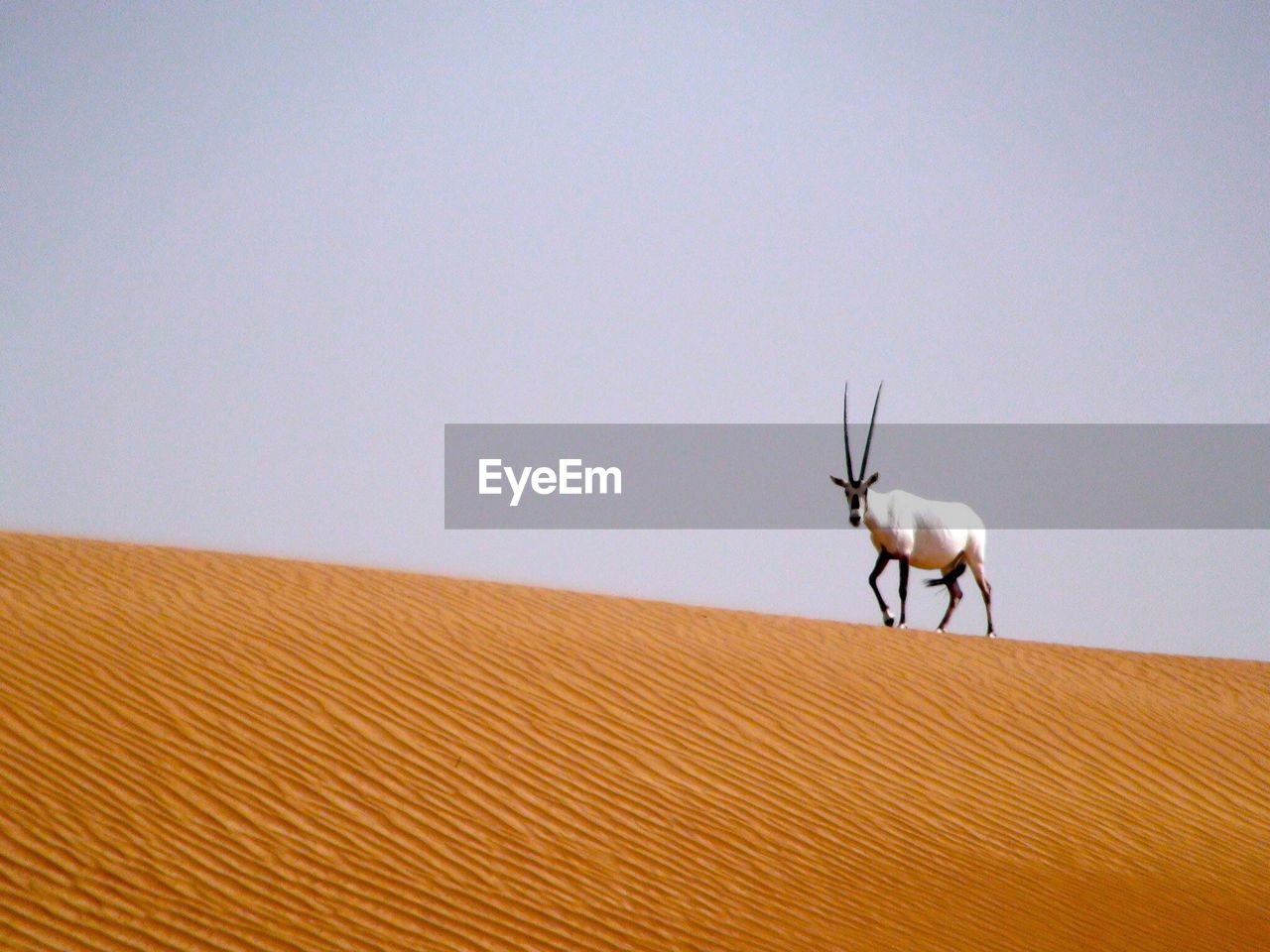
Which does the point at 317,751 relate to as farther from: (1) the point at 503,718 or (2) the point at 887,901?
Result: (2) the point at 887,901

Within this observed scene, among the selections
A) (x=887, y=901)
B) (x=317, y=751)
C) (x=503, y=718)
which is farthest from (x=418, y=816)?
(x=887, y=901)

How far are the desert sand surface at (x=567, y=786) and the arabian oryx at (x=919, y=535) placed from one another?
8.62 feet

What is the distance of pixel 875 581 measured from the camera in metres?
16.4

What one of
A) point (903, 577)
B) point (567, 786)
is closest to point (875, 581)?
point (903, 577)

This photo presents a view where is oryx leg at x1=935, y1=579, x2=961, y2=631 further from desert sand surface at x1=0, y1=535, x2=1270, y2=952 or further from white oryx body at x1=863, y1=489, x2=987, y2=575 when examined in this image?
desert sand surface at x1=0, y1=535, x2=1270, y2=952

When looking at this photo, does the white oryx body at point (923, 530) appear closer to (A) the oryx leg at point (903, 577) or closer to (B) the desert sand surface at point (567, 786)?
(A) the oryx leg at point (903, 577)

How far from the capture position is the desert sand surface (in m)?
6.42

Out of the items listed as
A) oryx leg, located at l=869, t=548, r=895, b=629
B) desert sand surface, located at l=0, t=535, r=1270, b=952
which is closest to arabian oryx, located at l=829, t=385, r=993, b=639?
oryx leg, located at l=869, t=548, r=895, b=629

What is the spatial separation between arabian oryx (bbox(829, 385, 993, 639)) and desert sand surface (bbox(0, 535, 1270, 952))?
2.63m

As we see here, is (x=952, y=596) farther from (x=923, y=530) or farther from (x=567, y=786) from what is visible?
(x=567, y=786)

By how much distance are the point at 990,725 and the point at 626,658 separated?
11.0 feet

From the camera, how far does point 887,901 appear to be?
720 centimetres

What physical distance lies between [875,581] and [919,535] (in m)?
1.03

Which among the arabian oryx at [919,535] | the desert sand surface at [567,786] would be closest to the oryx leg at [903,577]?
the arabian oryx at [919,535]
